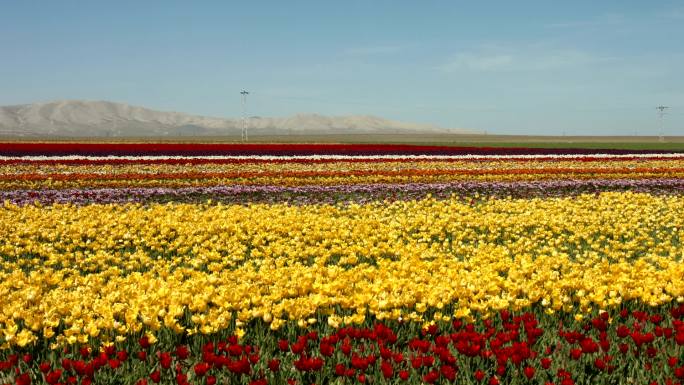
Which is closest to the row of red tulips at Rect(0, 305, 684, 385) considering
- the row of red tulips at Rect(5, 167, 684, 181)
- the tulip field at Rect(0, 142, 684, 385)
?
the tulip field at Rect(0, 142, 684, 385)

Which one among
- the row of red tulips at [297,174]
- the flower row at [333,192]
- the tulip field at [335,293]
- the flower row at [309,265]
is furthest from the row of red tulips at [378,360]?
the row of red tulips at [297,174]

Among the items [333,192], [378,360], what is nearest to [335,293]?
[378,360]

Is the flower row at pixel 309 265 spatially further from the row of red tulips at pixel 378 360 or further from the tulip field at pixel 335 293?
the row of red tulips at pixel 378 360

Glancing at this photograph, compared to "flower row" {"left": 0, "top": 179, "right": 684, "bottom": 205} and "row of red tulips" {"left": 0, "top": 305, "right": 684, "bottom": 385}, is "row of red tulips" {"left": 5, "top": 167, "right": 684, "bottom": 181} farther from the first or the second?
"row of red tulips" {"left": 0, "top": 305, "right": 684, "bottom": 385}

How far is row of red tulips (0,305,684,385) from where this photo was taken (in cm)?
452

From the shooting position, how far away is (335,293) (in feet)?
22.0

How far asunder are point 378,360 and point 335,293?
1.62 metres

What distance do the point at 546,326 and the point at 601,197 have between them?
13.6 metres

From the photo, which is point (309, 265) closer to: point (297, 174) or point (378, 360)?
point (378, 360)

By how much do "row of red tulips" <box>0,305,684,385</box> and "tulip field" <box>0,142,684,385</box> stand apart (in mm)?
19

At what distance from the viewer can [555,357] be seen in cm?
522

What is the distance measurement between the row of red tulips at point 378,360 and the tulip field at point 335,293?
19 millimetres

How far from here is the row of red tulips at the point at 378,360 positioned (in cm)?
452

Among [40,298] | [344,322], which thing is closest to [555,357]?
[344,322]
